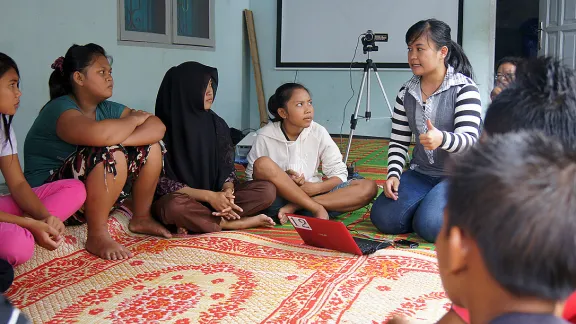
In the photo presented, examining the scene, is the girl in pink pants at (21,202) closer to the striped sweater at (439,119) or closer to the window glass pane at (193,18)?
the striped sweater at (439,119)

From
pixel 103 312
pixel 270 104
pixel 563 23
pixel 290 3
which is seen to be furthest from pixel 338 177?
pixel 290 3

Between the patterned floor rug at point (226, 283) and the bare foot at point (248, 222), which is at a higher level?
the bare foot at point (248, 222)

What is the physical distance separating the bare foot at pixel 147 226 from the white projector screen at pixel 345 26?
433 centimetres

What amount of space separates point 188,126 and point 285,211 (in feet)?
2.05

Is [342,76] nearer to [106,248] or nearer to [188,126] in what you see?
[188,126]

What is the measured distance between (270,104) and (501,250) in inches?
98.8

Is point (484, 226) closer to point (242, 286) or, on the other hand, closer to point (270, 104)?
point (242, 286)

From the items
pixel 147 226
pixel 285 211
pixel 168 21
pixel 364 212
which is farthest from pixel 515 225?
pixel 168 21

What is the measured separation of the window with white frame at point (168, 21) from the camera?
451 cm

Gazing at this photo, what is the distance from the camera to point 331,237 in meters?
2.36

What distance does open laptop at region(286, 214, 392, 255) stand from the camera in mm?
2299

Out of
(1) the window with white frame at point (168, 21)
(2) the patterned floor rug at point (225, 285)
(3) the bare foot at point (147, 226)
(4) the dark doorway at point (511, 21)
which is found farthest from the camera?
(4) the dark doorway at point (511, 21)

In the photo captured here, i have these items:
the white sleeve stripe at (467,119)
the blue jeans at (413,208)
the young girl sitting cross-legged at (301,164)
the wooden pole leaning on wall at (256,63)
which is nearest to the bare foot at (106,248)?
the young girl sitting cross-legged at (301,164)

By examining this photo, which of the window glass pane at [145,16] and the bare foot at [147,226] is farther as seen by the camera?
the window glass pane at [145,16]
